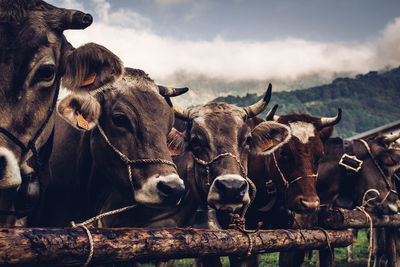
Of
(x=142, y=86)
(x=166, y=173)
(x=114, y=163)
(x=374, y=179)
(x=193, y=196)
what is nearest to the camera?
(x=166, y=173)

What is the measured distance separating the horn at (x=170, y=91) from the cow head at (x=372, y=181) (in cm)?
339

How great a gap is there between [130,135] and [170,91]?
1045 mm

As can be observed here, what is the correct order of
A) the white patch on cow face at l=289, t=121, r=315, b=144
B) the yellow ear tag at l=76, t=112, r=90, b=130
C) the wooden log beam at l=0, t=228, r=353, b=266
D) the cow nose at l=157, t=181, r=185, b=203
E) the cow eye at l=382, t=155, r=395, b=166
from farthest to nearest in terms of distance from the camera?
the cow eye at l=382, t=155, r=395, b=166 < the white patch on cow face at l=289, t=121, r=315, b=144 < the yellow ear tag at l=76, t=112, r=90, b=130 < the cow nose at l=157, t=181, r=185, b=203 < the wooden log beam at l=0, t=228, r=353, b=266

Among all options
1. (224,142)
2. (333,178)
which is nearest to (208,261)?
(224,142)

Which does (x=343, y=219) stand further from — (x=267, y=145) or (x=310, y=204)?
(x=267, y=145)

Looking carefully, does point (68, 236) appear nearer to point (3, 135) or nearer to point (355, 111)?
point (3, 135)

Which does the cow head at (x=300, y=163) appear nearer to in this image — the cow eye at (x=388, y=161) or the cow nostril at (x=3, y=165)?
the cow eye at (x=388, y=161)

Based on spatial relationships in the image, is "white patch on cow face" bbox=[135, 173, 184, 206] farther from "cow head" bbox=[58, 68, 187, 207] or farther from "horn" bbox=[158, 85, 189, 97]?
"horn" bbox=[158, 85, 189, 97]

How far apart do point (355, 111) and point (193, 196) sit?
127674mm

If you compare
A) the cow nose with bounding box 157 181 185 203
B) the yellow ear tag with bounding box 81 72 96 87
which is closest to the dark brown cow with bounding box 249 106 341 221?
A: the cow nose with bounding box 157 181 185 203

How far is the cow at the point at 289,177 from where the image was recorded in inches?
194

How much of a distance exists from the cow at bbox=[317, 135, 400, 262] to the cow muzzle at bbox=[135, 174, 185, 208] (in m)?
4.16

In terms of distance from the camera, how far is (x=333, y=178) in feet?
21.8

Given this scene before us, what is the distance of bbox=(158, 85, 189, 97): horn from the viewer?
4.33 meters
